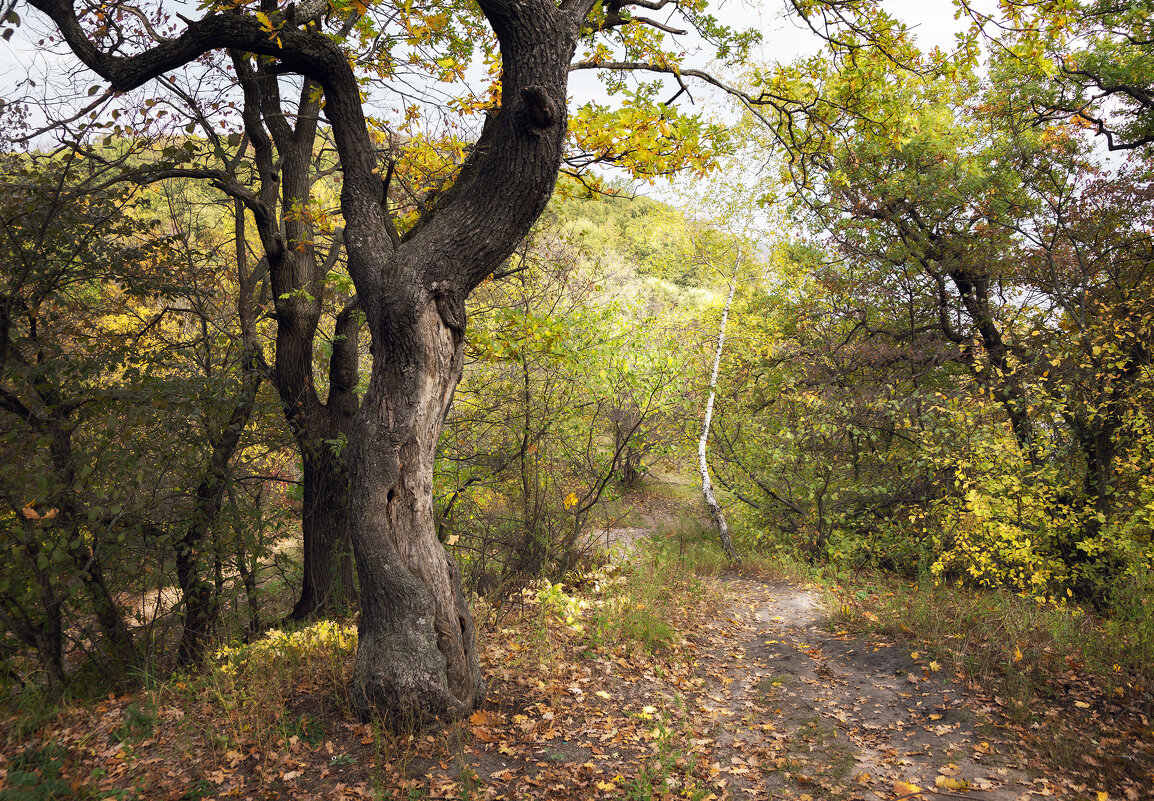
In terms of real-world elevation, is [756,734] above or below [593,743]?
below

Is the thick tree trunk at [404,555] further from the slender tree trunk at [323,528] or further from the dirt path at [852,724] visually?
the slender tree trunk at [323,528]

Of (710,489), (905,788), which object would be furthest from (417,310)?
(710,489)

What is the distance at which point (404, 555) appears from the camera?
3.73 metres

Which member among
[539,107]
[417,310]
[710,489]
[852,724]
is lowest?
[852,724]

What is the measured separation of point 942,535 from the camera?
8453mm

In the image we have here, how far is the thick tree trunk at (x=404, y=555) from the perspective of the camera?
367 centimetres

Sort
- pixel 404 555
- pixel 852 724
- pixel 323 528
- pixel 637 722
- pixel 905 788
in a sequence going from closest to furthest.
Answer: pixel 905 788
pixel 404 555
pixel 637 722
pixel 852 724
pixel 323 528

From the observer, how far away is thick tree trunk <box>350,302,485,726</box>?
12.0 feet

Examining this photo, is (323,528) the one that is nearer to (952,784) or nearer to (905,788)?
(905,788)

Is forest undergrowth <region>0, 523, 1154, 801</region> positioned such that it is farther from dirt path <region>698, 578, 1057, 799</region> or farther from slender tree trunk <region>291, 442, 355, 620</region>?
slender tree trunk <region>291, 442, 355, 620</region>

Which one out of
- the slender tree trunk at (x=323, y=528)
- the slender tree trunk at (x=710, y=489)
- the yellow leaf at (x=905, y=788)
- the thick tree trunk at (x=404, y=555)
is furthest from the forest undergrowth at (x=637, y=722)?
the slender tree trunk at (x=710, y=489)

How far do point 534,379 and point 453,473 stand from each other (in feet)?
4.94

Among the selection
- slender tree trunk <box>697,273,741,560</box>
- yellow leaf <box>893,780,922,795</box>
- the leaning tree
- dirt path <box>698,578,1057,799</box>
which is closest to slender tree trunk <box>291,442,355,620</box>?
the leaning tree

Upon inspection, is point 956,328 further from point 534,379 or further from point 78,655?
point 78,655
